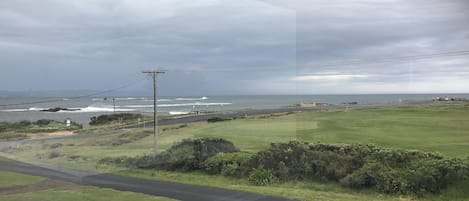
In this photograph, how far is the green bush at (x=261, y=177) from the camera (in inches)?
622

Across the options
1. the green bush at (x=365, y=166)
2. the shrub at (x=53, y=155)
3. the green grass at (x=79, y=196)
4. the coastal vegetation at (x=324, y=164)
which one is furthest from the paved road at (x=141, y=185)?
the green bush at (x=365, y=166)

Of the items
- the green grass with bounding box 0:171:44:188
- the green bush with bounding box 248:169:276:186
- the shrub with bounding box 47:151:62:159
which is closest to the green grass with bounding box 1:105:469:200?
the shrub with bounding box 47:151:62:159

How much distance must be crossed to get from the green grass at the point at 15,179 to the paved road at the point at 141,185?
0.70m

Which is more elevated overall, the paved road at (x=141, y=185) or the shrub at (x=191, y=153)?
the shrub at (x=191, y=153)

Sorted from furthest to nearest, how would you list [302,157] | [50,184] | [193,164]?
[193,164] < [302,157] < [50,184]

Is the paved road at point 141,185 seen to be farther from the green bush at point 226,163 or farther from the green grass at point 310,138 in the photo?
the green bush at point 226,163

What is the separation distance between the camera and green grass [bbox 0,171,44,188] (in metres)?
14.5

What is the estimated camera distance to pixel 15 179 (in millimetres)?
15500

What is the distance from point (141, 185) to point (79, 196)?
9.91 feet

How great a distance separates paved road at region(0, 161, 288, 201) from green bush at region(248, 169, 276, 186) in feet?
6.69

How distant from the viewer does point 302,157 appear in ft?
54.2

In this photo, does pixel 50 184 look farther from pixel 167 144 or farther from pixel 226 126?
pixel 226 126

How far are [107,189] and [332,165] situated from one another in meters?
7.15

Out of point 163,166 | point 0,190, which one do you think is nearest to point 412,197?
point 163,166
